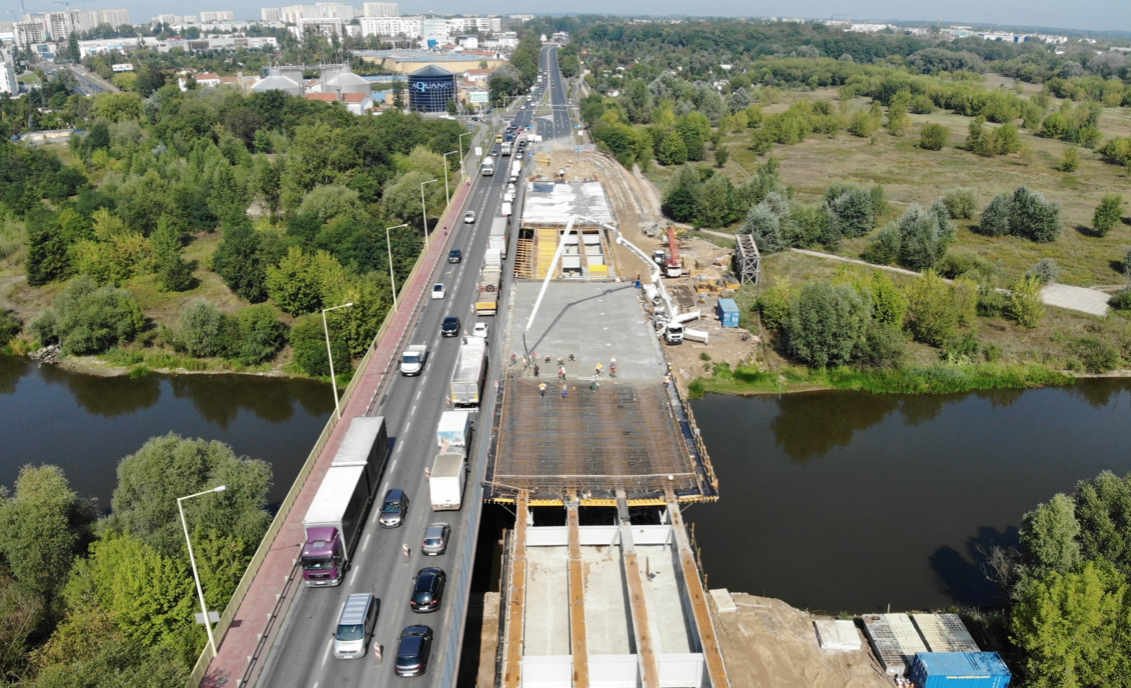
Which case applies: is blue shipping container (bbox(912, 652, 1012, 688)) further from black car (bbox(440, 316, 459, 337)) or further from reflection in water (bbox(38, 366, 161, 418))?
reflection in water (bbox(38, 366, 161, 418))

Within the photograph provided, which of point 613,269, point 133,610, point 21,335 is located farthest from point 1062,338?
point 21,335

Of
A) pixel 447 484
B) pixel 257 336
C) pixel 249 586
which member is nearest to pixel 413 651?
pixel 249 586

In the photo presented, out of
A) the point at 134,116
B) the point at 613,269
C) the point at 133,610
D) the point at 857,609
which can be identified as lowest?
the point at 857,609

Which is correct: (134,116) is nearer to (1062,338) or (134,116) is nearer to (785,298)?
(785,298)

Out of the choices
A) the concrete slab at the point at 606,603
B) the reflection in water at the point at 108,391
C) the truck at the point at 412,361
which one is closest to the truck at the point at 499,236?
the truck at the point at 412,361

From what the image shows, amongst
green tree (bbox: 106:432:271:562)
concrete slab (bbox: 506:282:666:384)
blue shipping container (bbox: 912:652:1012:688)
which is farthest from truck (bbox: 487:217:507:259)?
blue shipping container (bbox: 912:652:1012:688)
